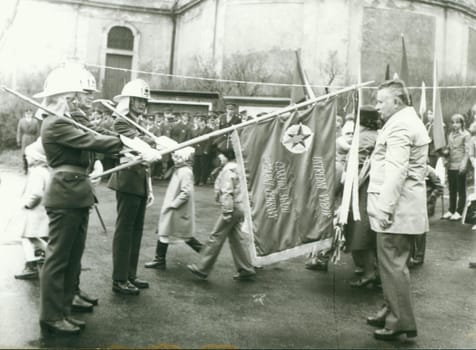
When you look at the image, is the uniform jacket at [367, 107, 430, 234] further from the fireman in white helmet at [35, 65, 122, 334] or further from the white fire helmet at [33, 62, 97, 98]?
the white fire helmet at [33, 62, 97, 98]

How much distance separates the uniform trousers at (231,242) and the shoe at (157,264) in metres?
0.67

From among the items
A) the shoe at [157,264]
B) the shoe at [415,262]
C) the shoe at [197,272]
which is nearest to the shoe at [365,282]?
the shoe at [415,262]

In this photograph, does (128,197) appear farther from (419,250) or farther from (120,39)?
(120,39)

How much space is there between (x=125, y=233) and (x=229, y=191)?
135 cm

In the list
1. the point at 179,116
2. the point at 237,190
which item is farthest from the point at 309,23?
the point at 237,190

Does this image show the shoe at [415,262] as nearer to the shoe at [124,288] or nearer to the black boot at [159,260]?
the black boot at [159,260]

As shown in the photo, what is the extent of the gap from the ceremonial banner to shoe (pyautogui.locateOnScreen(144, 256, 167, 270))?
1984 millimetres

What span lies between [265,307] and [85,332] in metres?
1.82

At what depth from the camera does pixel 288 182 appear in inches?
229

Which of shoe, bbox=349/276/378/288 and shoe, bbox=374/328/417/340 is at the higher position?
shoe, bbox=349/276/378/288

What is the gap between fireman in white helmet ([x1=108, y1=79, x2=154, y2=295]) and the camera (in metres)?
6.11

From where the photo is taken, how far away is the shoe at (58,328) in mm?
4773

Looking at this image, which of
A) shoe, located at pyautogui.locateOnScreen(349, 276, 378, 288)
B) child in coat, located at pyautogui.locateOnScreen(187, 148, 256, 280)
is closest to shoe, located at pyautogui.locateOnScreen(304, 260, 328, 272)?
shoe, located at pyautogui.locateOnScreen(349, 276, 378, 288)

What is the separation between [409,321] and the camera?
4938 mm
